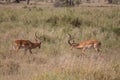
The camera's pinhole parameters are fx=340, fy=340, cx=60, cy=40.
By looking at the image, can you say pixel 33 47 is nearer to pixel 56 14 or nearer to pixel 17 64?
pixel 17 64

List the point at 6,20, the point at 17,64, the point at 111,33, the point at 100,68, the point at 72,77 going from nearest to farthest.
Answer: the point at 72,77 < the point at 100,68 < the point at 17,64 < the point at 111,33 < the point at 6,20

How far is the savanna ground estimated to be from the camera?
23.8 ft

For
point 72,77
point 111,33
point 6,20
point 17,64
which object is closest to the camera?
point 72,77

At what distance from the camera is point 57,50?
12.6 m

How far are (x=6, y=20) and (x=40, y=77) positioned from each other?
13.9m

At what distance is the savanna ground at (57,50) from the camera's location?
7242 millimetres

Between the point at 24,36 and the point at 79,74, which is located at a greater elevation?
the point at 79,74

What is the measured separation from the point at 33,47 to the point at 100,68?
5454 mm

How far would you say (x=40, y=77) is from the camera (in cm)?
698

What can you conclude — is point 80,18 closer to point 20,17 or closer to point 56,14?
point 56,14

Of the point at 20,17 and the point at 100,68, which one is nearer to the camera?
the point at 100,68

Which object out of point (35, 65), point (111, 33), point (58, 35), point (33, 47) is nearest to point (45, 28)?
point (58, 35)

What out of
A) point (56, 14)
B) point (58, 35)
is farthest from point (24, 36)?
point (56, 14)

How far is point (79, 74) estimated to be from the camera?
6.99m
